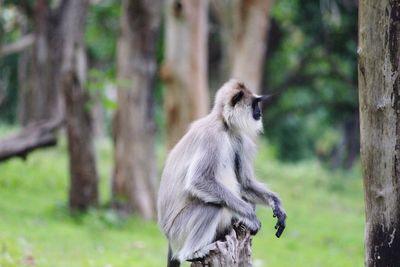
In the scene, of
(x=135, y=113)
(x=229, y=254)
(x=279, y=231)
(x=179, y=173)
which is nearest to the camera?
(x=229, y=254)

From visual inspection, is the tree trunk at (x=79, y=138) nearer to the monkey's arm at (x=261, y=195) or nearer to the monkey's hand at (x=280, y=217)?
the monkey's arm at (x=261, y=195)

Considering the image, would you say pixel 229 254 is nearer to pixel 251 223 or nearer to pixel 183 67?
pixel 251 223

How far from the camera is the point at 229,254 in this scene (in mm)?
5578

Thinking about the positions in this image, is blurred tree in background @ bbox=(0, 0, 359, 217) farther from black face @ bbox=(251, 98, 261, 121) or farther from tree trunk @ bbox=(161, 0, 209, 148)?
black face @ bbox=(251, 98, 261, 121)

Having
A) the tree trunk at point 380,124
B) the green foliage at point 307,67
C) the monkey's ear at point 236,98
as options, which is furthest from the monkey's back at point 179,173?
the green foliage at point 307,67

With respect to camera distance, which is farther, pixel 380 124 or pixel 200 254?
pixel 200 254

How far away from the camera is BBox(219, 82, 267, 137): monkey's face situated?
6.89m

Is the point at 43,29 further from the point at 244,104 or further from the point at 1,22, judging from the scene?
the point at 244,104

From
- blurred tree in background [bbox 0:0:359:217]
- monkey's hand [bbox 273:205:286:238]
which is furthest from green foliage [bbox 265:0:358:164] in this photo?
monkey's hand [bbox 273:205:286:238]

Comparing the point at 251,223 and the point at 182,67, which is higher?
the point at 182,67

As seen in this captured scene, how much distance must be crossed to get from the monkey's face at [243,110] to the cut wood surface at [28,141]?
19.1 ft

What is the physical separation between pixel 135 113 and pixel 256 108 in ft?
21.8

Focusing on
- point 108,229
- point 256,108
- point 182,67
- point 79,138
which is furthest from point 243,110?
point 182,67

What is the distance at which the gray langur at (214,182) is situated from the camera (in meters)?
6.54
